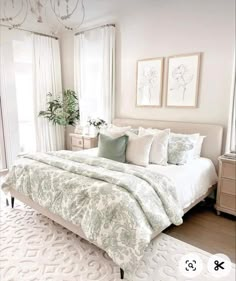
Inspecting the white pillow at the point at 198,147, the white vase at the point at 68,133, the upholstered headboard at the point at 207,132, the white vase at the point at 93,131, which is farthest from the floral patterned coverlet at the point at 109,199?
the white vase at the point at 68,133

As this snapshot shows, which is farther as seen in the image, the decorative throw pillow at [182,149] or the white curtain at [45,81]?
the white curtain at [45,81]

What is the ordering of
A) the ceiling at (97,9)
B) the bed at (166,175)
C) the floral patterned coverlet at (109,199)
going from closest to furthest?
the floral patterned coverlet at (109,199)
the bed at (166,175)
the ceiling at (97,9)

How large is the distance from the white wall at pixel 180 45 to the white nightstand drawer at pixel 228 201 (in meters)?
0.86

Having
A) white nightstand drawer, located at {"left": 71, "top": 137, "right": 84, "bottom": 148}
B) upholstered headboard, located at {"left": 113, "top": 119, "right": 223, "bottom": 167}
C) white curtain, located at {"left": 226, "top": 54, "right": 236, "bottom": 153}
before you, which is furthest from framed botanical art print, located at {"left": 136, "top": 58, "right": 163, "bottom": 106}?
white nightstand drawer, located at {"left": 71, "top": 137, "right": 84, "bottom": 148}

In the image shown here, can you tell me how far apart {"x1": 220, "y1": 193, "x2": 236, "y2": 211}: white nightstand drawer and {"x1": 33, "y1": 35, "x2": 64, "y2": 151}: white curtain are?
3.41m

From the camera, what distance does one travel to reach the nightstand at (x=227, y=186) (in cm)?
251

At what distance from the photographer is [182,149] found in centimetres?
271

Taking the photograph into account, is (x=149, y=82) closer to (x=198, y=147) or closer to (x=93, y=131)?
(x=198, y=147)

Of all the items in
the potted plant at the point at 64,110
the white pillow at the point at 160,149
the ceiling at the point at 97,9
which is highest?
the ceiling at the point at 97,9

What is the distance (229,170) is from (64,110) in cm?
329

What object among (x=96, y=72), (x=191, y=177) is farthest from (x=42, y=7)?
(x=191, y=177)

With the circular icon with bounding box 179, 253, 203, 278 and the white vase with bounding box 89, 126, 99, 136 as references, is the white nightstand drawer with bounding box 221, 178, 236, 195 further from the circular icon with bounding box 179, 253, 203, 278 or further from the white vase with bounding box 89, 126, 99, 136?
the white vase with bounding box 89, 126, 99, 136

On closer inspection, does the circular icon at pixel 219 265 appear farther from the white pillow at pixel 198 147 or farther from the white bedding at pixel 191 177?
the white pillow at pixel 198 147

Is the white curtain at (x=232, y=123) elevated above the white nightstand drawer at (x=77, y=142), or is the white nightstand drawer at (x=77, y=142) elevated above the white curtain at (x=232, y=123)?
the white curtain at (x=232, y=123)
